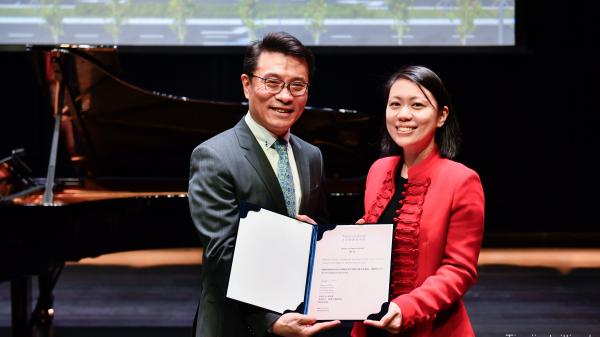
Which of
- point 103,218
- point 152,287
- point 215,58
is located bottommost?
point 152,287

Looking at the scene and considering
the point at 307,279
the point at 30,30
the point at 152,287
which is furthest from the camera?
the point at 30,30

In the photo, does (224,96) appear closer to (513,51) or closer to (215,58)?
(215,58)

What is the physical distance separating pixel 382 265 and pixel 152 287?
4.12 m

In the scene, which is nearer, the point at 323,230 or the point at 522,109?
the point at 323,230

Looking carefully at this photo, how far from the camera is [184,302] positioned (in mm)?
4957

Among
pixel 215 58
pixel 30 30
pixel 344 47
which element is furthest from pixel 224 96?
pixel 30 30

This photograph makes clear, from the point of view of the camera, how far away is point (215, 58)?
654 centimetres

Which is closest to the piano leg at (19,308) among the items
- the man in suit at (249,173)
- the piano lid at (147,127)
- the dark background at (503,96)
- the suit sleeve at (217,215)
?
the piano lid at (147,127)

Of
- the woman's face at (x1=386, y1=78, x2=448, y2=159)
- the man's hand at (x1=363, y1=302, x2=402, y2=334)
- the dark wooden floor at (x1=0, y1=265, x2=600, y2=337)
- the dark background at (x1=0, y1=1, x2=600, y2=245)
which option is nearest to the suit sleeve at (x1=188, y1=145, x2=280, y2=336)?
the man's hand at (x1=363, y1=302, x2=402, y2=334)

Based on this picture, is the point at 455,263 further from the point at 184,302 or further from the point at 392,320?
the point at 184,302

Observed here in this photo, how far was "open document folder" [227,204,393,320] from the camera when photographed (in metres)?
1.48

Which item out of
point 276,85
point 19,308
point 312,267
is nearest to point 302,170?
point 276,85

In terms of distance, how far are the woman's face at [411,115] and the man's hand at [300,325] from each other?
0.42 metres

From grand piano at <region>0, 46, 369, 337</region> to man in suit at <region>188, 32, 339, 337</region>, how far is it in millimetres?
1786
